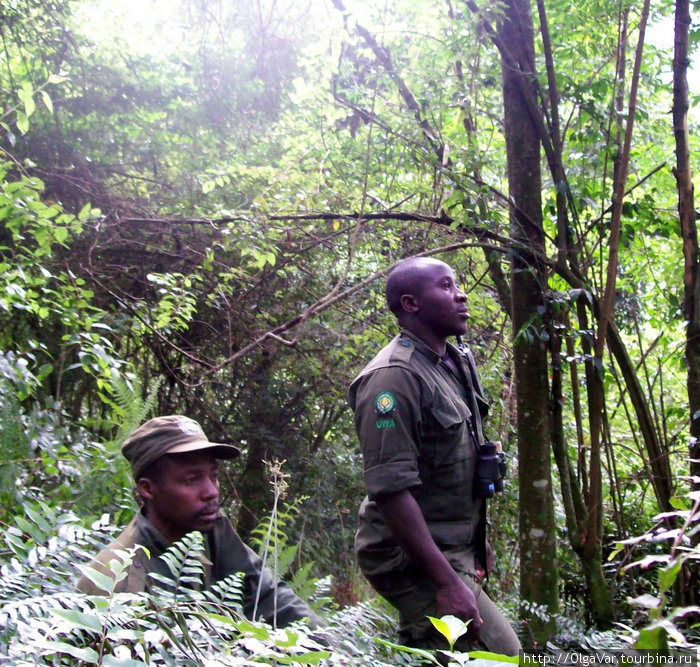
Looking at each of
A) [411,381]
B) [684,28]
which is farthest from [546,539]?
[684,28]

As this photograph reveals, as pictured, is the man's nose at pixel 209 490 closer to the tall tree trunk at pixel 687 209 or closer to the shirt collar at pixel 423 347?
the shirt collar at pixel 423 347

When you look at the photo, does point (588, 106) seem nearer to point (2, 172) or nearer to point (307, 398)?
point (2, 172)

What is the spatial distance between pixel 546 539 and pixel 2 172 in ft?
10.4

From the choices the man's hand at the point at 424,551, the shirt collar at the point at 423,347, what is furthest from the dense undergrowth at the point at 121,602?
the shirt collar at the point at 423,347

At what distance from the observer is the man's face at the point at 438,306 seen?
9.44 ft

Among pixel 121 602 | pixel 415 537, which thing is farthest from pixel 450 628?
pixel 415 537

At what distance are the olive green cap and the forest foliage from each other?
0.43 metres

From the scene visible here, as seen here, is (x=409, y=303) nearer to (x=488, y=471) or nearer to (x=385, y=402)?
(x=385, y=402)

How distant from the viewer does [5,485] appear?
276cm

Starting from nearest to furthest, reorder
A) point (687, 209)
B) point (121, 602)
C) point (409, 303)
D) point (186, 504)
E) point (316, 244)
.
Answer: point (121, 602) → point (186, 504) → point (409, 303) → point (687, 209) → point (316, 244)

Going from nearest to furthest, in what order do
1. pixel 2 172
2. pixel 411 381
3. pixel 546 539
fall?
pixel 411 381 < pixel 2 172 < pixel 546 539

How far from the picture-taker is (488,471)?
2732mm

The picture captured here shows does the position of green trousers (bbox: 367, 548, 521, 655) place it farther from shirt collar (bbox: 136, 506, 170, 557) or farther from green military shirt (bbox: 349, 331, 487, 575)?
shirt collar (bbox: 136, 506, 170, 557)

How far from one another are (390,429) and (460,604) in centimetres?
62
